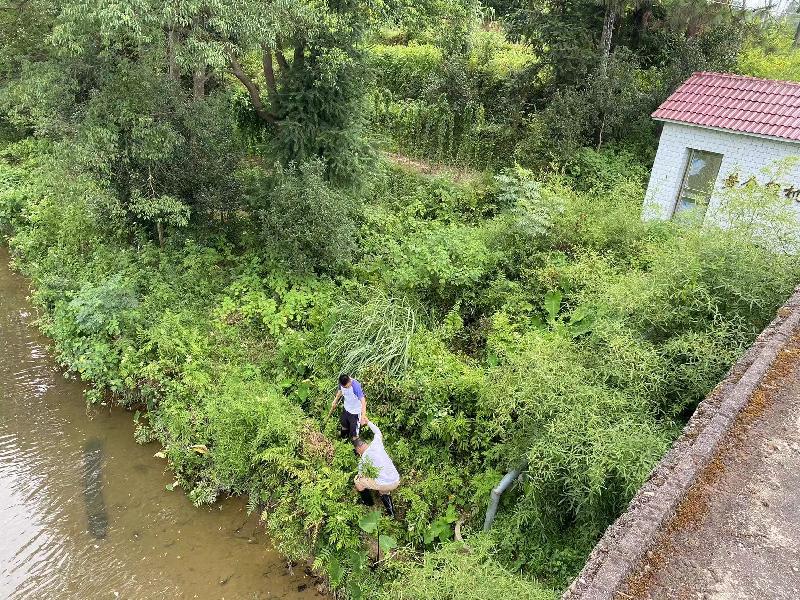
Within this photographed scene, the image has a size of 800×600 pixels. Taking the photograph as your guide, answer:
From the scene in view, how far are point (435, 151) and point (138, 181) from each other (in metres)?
7.03

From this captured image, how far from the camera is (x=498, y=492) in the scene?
546 cm

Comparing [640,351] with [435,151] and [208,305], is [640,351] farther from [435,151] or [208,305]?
[435,151]

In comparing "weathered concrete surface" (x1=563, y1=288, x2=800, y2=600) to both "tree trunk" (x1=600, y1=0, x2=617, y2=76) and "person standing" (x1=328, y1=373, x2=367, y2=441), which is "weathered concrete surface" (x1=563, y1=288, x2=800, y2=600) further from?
"tree trunk" (x1=600, y1=0, x2=617, y2=76)

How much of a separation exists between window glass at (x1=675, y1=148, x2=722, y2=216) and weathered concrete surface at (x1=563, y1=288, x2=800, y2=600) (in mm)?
6480

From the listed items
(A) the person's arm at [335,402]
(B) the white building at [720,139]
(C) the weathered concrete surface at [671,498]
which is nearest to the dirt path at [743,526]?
(C) the weathered concrete surface at [671,498]

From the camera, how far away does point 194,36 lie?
7598 millimetres

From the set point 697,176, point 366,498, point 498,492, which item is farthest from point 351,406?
point 697,176

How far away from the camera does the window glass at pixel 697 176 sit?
9.79 meters

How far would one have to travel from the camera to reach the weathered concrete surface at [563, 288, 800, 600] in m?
2.69

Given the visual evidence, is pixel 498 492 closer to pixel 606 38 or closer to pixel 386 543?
pixel 386 543

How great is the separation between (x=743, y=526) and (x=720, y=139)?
828 cm

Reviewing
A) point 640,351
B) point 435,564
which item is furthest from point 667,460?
point 435,564

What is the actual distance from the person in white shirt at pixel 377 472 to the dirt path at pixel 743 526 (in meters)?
3.28

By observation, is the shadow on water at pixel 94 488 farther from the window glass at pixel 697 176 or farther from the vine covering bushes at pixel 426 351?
the window glass at pixel 697 176
